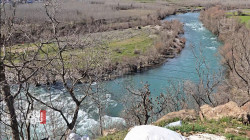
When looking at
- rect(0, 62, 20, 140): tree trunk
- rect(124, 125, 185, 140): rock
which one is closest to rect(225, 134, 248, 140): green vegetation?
rect(124, 125, 185, 140): rock

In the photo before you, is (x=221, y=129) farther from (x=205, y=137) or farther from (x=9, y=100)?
(x=9, y=100)

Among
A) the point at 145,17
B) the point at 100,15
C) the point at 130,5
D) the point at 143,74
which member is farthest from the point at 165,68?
the point at 130,5

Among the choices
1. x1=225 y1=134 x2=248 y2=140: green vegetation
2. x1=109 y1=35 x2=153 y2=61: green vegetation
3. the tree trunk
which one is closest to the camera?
the tree trunk

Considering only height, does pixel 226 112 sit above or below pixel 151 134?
below

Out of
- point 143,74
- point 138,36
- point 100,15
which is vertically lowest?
point 143,74

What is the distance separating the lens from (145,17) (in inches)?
3068

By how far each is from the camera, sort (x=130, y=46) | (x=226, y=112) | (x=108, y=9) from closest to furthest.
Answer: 1. (x=226, y=112)
2. (x=130, y=46)
3. (x=108, y=9)

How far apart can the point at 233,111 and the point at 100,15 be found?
6133 centimetres

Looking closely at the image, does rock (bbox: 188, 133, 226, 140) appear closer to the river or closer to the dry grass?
the river

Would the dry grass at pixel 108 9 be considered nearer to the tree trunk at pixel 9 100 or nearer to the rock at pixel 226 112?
the rock at pixel 226 112

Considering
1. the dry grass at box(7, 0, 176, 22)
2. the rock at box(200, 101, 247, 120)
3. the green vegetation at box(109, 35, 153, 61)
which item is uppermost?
the dry grass at box(7, 0, 176, 22)

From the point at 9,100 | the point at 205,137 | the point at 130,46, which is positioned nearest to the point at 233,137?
the point at 205,137

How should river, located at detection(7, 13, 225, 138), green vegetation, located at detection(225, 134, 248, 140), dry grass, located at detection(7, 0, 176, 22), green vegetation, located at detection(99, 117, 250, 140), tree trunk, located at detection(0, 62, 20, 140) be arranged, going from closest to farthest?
tree trunk, located at detection(0, 62, 20, 140) < green vegetation, located at detection(225, 134, 248, 140) < green vegetation, located at detection(99, 117, 250, 140) < river, located at detection(7, 13, 225, 138) < dry grass, located at detection(7, 0, 176, 22)

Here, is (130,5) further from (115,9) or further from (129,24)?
(129,24)
